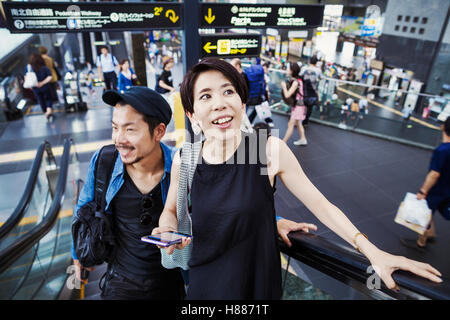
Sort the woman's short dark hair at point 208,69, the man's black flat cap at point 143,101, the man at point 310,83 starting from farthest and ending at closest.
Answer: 1. the man at point 310,83
2. the man's black flat cap at point 143,101
3. the woman's short dark hair at point 208,69

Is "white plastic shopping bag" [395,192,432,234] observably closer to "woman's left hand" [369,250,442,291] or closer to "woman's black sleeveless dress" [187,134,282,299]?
"woman's left hand" [369,250,442,291]

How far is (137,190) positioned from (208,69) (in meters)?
0.74

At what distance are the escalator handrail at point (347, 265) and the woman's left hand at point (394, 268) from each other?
0.02m

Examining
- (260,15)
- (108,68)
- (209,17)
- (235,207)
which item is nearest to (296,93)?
(260,15)

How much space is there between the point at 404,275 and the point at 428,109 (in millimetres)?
7044

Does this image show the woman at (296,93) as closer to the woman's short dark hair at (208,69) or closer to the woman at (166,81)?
the woman at (166,81)

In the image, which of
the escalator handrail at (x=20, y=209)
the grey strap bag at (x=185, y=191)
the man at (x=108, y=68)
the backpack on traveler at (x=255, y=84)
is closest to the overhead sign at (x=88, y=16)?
the escalator handrail at (x=20, y=209)

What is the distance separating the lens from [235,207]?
108cm

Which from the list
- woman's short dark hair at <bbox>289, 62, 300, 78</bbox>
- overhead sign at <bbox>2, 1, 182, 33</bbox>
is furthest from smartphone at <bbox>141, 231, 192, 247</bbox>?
woman's short dark hair at <bbox>289, 62, 300, 78</bbox>

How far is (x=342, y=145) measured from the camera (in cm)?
629

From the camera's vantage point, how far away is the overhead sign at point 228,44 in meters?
3.96

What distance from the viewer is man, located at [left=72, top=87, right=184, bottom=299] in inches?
56.7

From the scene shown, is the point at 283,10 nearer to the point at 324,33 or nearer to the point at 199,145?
the point at 324,33
